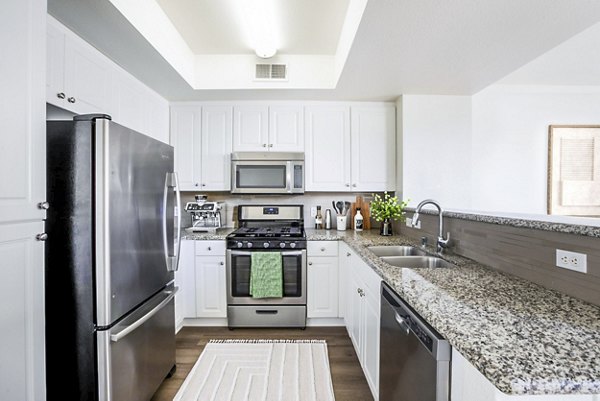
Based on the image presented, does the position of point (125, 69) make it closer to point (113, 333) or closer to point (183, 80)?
point (183, 80)

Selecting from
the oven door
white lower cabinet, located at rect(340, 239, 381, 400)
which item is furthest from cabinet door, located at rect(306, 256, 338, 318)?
white lower cabinet, located at rect(340, 239, 381, 400)

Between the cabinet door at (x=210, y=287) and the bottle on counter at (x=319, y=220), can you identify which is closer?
the cabinet door at (x=210, y=287)

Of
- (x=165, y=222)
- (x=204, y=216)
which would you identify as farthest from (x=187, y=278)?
(x=165, y=222)

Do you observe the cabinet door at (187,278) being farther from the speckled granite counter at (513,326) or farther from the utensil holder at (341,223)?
the speckled granite counter at (513,326)

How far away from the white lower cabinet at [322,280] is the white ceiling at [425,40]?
1574mm

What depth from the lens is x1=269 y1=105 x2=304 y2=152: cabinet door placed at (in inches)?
118

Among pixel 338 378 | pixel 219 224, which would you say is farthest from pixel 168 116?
pixel 338 378

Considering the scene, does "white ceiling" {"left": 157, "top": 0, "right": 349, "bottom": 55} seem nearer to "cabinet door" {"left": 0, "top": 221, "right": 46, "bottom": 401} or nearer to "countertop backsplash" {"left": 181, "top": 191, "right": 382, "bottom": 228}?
"countertop backsplash" {"left": 181, "top": 191, "right": 382, "bottom": 228}

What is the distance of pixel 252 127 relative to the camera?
3.00 metres

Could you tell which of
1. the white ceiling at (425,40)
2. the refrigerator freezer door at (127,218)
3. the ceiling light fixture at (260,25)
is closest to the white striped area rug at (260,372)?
the refrigerator freezer door at (127,218)

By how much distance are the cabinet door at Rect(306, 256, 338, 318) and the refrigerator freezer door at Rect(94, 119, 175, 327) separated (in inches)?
54.1

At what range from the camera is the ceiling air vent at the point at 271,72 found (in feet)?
8.66

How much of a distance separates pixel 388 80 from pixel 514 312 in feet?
7.00

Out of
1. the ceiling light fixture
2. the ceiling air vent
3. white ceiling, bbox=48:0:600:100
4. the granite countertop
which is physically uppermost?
the ceiling light fixture
